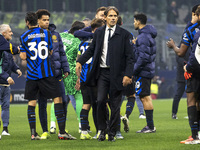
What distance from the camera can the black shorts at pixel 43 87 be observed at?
838 centimetres

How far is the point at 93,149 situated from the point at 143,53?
116 inches

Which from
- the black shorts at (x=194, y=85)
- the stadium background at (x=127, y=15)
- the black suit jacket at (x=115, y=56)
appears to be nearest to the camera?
the black shorts at (x=194, y=85)

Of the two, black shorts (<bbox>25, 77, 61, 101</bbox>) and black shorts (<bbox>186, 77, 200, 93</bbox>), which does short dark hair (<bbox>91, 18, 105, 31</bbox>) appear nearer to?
black shorts (<bbox>25, 77, 61, 101</bbox>)

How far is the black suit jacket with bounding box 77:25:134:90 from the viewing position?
8.02 meters

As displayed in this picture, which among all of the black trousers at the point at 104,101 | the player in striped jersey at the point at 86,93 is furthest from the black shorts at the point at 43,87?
the black trousers at the point at 104,101

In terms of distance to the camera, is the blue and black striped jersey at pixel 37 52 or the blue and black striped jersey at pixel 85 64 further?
the blue and black striped jersey at pixel 85 64

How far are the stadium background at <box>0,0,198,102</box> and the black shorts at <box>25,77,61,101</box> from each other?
55.6ft

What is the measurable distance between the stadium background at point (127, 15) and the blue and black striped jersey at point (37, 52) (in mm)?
17046

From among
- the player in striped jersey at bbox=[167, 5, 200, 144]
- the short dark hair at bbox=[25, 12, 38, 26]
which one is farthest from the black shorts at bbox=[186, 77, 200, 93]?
the short dark hair at bbox=[25, 12, 38, 26]

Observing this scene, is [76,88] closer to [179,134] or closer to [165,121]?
[179,134]

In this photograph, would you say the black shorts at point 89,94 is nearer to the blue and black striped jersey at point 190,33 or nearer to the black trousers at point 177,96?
the blue and black striped jersey at point 190,33

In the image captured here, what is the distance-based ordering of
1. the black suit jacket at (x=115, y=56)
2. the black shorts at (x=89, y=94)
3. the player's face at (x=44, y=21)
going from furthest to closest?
the player's face at (x=44, y=21), the black shorts at (x=89, y=94), the black suit jacket at (x=115, y=56)

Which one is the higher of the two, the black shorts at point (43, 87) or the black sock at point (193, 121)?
the black shorts at point (43, 87)

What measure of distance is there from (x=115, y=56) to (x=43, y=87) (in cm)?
126
